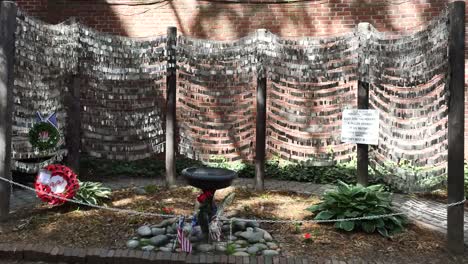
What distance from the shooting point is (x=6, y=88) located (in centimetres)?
520

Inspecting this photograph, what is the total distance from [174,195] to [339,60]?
3142mm

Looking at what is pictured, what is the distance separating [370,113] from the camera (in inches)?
227

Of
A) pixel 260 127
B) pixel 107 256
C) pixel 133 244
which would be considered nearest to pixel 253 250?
pixel 133 244

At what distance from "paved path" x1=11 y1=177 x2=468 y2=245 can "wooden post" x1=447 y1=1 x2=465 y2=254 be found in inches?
20.6

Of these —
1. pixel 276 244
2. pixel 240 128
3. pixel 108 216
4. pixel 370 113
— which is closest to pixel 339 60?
pixel 370 113

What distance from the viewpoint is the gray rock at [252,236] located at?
4668 millimetres

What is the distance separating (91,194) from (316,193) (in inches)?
137

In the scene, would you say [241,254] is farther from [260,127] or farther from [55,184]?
[260,127]

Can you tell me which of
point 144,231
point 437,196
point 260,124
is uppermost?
point 260,124

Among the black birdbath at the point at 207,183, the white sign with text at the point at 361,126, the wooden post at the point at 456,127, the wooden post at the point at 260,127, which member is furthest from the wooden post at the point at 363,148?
the black birdbath at the point at 207,183

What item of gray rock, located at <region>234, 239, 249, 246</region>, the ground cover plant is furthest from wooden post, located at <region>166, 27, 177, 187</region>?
gray rock, located at <region>234, 239, 249, 246</region>

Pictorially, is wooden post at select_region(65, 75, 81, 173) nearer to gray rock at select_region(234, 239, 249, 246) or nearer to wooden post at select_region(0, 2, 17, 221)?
wooden post at select_region(0, 2, 17, 221)

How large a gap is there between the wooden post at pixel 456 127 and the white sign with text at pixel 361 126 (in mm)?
1189

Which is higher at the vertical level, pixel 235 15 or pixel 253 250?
pixel 235 15
